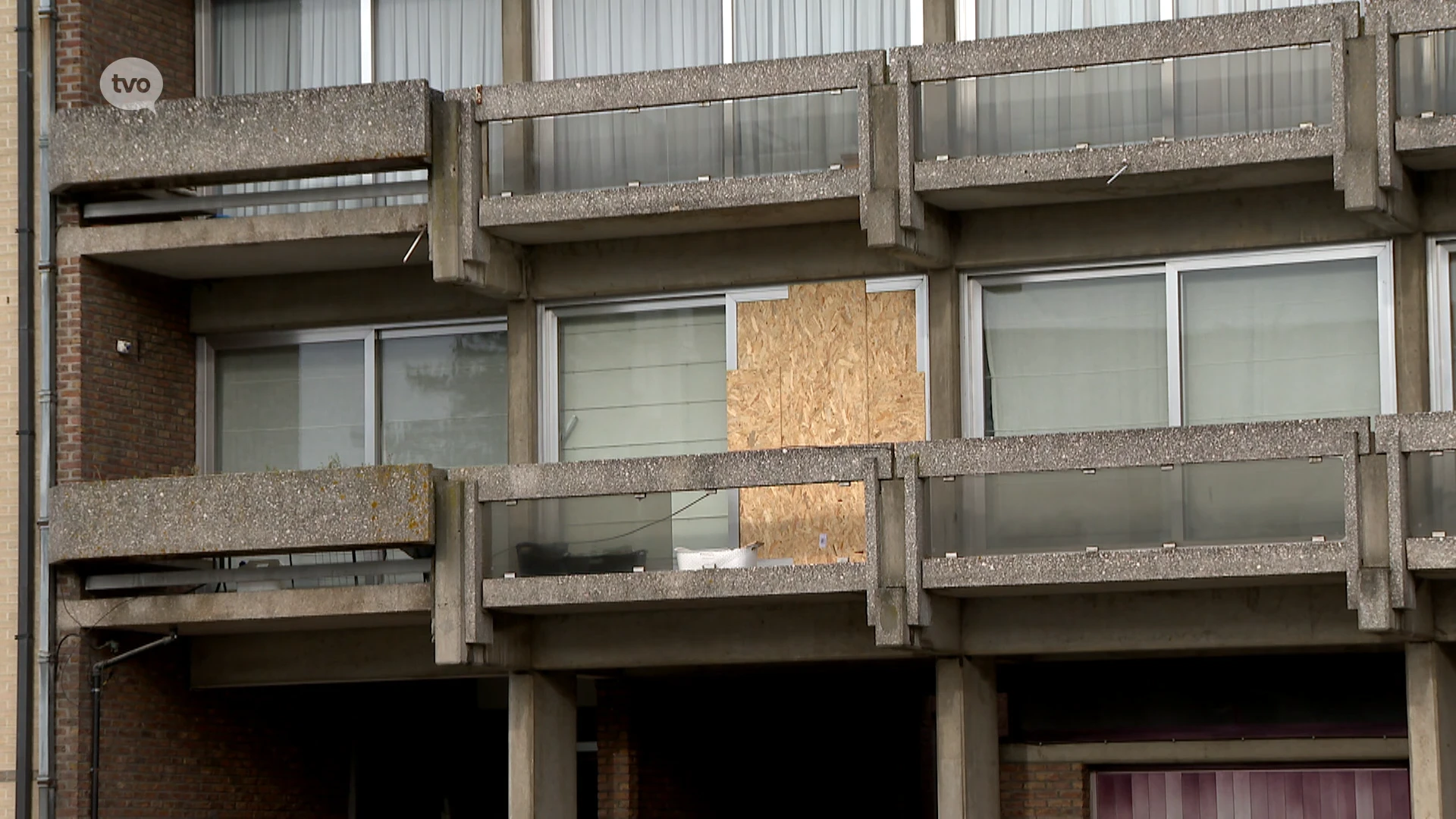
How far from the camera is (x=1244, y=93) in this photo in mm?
19391

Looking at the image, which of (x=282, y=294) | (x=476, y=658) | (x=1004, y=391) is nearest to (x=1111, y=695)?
(x=1004, y=391)

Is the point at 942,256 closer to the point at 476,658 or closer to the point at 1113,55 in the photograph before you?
the point at 1113,55

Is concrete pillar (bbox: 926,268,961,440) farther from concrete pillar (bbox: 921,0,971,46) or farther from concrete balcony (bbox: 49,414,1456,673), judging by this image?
concrete pillar (bbox: 921,0,971,46)

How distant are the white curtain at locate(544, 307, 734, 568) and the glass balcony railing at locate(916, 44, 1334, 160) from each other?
302 cm

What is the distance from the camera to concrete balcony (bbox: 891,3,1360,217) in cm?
1881

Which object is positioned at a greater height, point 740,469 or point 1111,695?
point 740,469

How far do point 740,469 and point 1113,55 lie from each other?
14.6 ft

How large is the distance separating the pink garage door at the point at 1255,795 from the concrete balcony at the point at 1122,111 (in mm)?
5324

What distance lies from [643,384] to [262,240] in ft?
11.8

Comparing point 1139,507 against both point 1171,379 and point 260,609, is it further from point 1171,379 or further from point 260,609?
point 260,609

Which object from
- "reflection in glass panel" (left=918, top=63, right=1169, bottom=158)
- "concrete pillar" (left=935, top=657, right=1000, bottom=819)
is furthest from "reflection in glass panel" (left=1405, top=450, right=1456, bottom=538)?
"concrete pillar" (left=935, top=657, right=1000, bottom=819)

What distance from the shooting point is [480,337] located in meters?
Answer: 22.6

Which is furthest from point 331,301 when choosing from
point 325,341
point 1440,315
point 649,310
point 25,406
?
point 1440,315

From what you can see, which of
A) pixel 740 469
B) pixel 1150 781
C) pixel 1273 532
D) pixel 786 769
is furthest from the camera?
pixel 786 769
